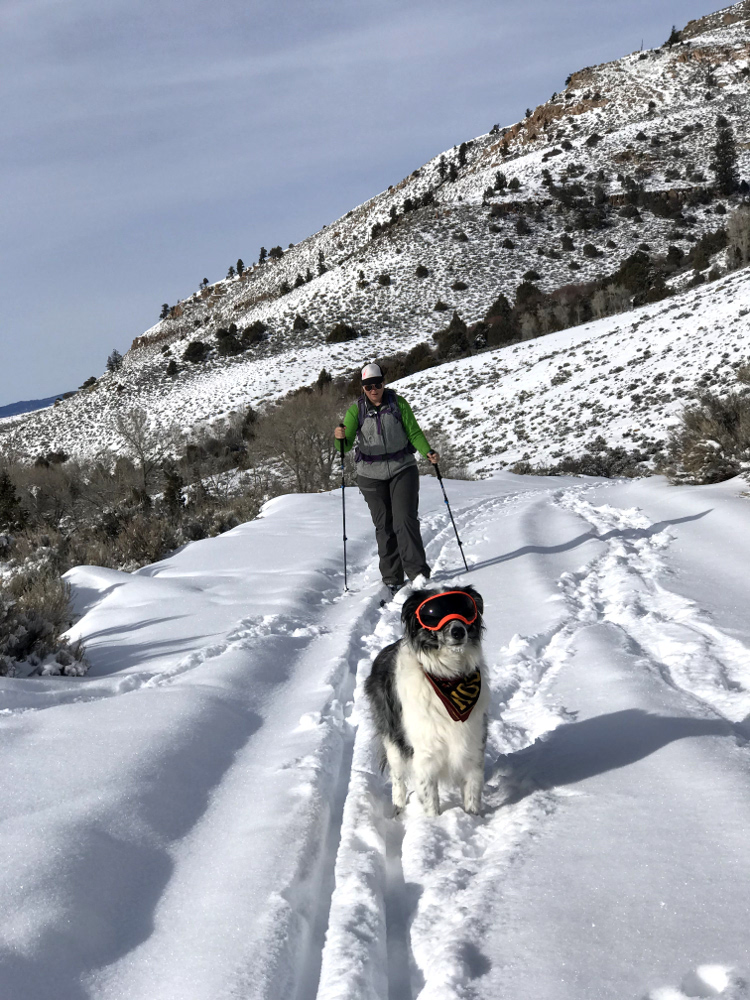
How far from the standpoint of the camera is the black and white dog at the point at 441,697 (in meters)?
3.17

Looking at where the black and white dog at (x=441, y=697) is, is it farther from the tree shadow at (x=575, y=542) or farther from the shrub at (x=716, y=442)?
the shrub at (x=716, y=442)

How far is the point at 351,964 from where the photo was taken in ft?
7.85

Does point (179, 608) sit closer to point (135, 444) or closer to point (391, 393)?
point (391, 393)

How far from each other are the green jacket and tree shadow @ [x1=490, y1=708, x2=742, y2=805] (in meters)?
3.86

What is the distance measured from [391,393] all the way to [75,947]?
577 cm

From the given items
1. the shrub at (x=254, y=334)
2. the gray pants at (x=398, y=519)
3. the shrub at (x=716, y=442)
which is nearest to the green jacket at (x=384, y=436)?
the gray pants at (x=398, y=519)

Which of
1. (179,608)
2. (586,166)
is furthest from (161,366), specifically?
(179,608)

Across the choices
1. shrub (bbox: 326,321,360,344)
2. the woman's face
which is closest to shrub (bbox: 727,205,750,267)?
shrub (bbox: 326,321,360,344)

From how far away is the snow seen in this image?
231 cm

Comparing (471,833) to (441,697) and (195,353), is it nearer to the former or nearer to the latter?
(441,697)

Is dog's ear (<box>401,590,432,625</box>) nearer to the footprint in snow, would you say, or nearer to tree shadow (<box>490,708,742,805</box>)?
tree shadow (<box>490,708,742,805</box>)

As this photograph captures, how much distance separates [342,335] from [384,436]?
148ft

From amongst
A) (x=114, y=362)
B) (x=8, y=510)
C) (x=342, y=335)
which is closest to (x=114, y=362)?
(x=114, y=362)

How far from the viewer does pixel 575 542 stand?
911 cm
